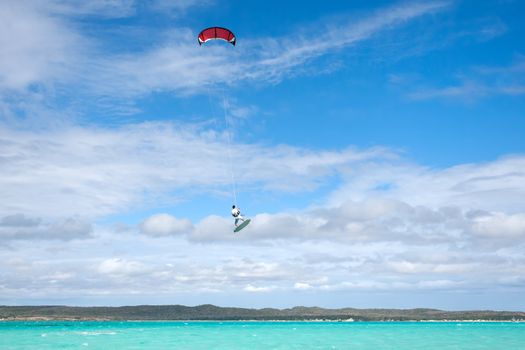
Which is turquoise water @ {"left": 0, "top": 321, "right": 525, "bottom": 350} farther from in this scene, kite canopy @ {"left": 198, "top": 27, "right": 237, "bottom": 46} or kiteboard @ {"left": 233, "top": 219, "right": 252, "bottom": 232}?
kite canopy @ {"left": 198, "top": 27, "right": 237, "bottom": 46}

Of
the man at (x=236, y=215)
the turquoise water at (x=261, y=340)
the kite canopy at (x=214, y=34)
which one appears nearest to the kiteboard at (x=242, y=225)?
the man at (x=236, y=215)

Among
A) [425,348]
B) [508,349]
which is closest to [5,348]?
[425,348]

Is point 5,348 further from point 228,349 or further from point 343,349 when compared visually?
point 343,349

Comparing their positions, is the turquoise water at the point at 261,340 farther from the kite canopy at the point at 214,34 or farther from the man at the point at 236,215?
the kite canopy at the point at 214,34

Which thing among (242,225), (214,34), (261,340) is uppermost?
(214,34)

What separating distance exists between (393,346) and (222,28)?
3024 centimetres

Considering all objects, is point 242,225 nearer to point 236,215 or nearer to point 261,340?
point 236,215

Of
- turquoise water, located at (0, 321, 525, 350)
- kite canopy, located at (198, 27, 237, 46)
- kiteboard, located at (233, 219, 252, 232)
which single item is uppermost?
kite canopy, located at (198, 27, 237, 46)

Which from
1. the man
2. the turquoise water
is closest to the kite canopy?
the man

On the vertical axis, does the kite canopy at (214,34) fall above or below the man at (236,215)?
above

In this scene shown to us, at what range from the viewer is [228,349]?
1623 inches

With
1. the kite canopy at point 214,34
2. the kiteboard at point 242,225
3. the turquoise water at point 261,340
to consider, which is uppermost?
the kite canopy at point 214,34

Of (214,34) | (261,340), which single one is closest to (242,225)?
(214,34)

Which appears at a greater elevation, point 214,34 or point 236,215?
point 214,34
